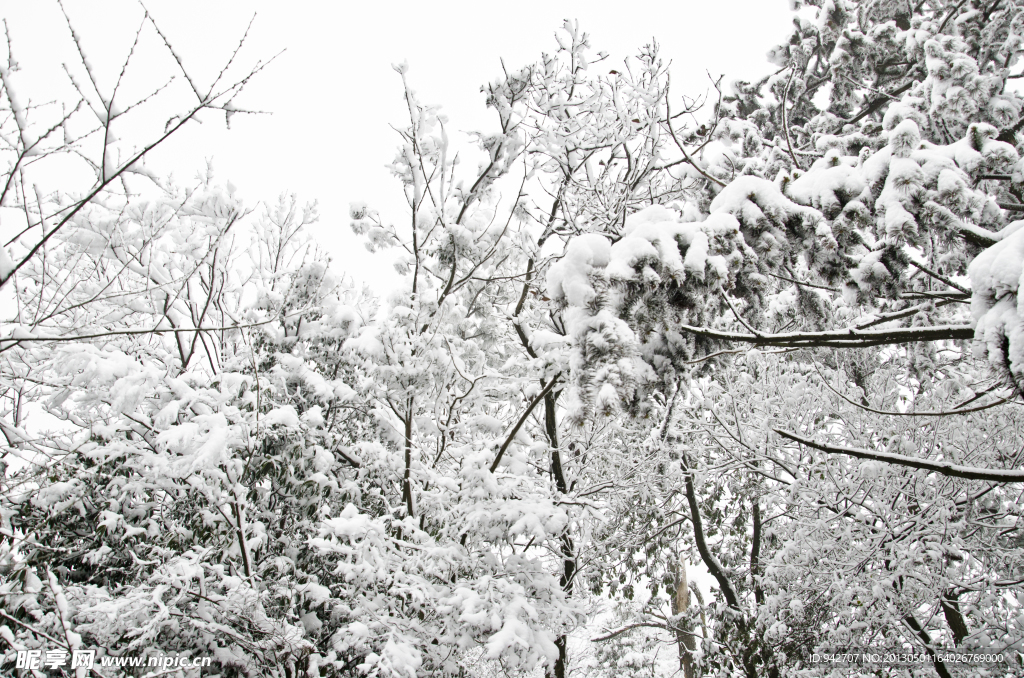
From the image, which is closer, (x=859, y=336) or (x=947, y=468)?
(x=859, y=336)

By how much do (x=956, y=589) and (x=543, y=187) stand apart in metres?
6.26

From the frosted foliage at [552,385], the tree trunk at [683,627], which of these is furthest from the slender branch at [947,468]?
the tree trunk at [683,627]

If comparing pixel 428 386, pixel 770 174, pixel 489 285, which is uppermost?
pixel 489 285

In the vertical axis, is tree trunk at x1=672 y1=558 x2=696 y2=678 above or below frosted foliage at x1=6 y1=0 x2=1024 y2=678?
below

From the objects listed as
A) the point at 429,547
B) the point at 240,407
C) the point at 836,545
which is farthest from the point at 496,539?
the point at 836,545

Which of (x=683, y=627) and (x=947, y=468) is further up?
(x=947, y=468)

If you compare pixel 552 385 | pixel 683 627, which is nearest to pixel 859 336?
pixel 552 385

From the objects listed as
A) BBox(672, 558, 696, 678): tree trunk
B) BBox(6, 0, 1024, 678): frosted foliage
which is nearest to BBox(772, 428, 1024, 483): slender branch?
BBox(6, 0, 1024, 678): frosted foliage

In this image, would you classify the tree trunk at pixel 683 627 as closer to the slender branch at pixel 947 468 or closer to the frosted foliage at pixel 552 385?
the frosted foliage at pixel 552 385

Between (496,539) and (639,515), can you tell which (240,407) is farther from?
(639,515)

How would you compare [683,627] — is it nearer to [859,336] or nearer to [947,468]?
[947,468]

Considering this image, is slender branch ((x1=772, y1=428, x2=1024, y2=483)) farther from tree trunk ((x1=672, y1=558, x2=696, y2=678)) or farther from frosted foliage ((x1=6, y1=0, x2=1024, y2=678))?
tree trunk ((x1=672, y1=558, x2=696, y2=678))

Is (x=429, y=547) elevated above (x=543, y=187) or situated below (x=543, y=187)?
below

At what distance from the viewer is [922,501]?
541 cm
